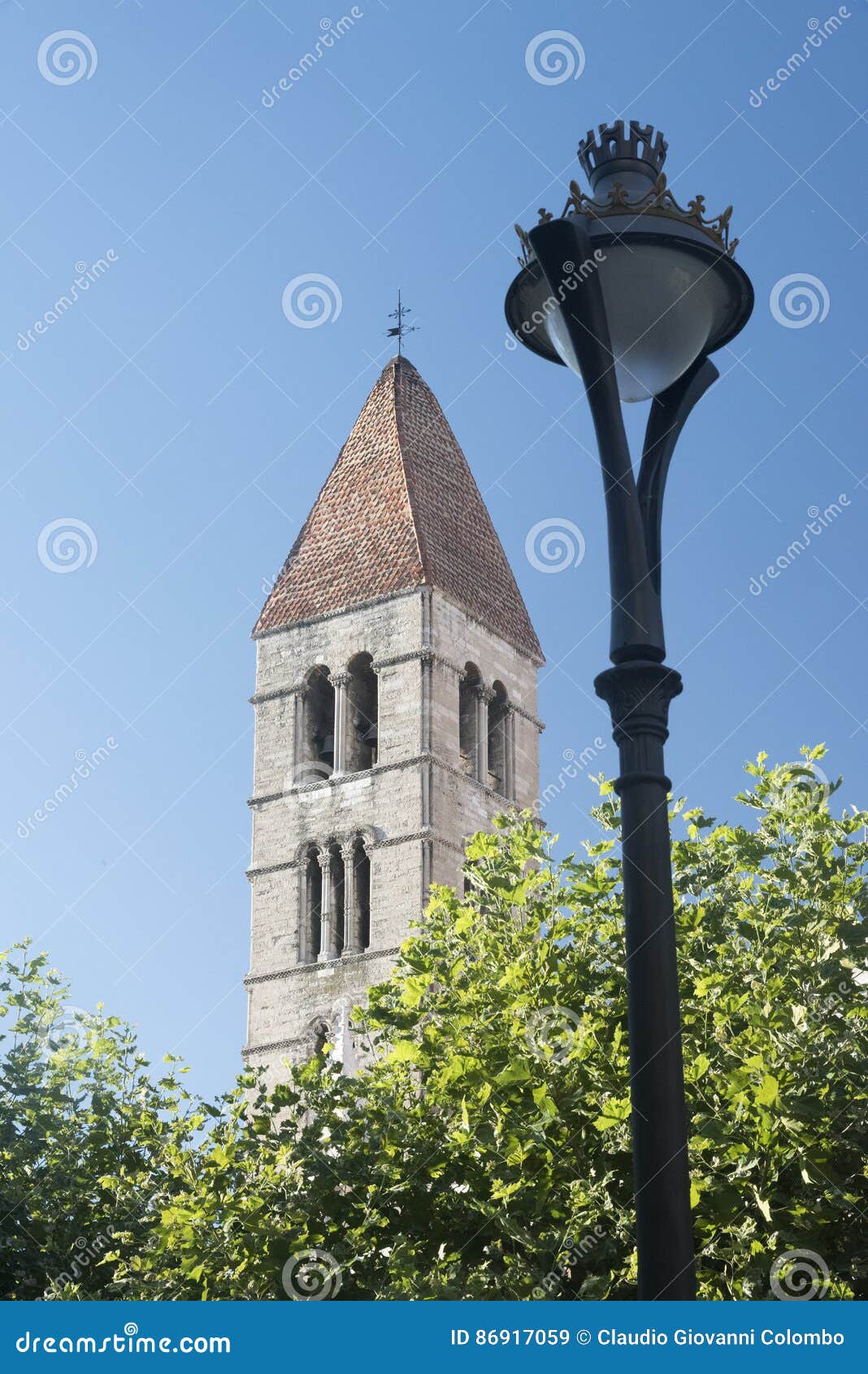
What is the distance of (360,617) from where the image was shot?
5234 cm

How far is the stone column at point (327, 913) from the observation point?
48906 millimetres

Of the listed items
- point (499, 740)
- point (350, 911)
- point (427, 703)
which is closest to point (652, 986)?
point (350, 911)

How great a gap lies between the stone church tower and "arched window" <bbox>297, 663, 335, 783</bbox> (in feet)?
0.17

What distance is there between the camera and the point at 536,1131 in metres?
13.1

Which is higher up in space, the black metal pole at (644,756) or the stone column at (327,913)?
the stone column at (327,913)

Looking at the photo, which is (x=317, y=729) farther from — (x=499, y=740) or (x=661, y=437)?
(x=661, y=437)

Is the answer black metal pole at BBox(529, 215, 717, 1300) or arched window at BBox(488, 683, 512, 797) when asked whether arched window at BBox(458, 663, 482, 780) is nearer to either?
arched window at BBox(488, 683, 512, 797)

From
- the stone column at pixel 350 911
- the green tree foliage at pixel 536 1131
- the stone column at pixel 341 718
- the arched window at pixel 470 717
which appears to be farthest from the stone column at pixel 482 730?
the green tree foliage at pixel 536 1131

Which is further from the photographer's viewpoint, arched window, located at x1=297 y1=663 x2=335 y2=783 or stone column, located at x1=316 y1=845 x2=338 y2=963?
arched window, located at x1=297 y1=663 x2=335 y2=783

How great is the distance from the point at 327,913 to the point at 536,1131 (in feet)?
120

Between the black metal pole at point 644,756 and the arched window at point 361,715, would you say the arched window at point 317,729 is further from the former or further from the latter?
the black metal pole at point 644,756

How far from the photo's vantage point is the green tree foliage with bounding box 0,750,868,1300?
41.3 ft

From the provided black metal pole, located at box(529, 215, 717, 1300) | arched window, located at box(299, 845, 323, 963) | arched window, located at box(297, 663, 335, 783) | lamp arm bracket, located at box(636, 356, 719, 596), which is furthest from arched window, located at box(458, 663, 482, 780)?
black metal pole, located at box(529, 215, 717, 1300)

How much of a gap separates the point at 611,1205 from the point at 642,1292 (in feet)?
23.8
